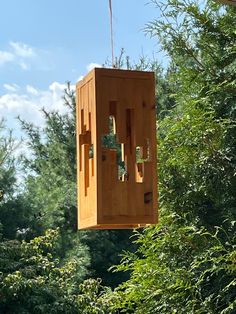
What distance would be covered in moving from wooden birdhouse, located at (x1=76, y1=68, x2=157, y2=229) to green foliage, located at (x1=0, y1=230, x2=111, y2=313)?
343 centimetres

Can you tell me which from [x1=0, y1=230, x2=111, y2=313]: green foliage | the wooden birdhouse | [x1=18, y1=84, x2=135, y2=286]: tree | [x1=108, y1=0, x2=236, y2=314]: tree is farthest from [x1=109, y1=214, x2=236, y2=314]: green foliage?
[x1=18, y1=84, x2=135, y2=286]: tree

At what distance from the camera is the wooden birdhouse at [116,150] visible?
7.50 ft

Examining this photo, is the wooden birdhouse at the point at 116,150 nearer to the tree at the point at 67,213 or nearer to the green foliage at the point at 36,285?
the green foliage at the point at 36,285

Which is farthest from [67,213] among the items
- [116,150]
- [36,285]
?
[116,150]

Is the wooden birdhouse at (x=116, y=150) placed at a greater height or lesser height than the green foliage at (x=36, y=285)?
greater

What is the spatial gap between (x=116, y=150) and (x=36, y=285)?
364 cm

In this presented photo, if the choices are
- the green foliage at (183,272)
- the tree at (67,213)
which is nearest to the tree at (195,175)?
the green foliage at (183,272)

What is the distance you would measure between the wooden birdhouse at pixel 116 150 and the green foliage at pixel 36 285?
11.3 ft

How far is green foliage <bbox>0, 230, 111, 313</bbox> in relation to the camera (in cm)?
571

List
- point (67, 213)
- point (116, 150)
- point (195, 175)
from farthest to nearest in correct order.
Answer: point (67, 213) → point (195, 175) → point (116, 150)

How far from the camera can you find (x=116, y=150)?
2.41 m

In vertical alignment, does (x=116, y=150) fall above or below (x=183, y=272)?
above

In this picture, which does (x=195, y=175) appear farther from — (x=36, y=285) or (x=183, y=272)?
(x=36, y=285)

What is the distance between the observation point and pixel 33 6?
6145 mm
